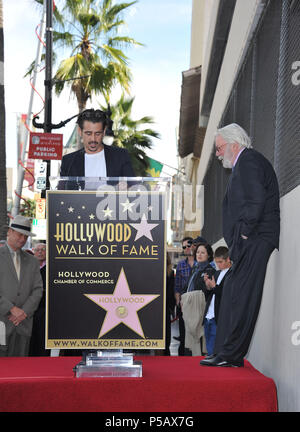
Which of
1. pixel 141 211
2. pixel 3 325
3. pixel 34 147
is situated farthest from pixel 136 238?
pixel 34 147

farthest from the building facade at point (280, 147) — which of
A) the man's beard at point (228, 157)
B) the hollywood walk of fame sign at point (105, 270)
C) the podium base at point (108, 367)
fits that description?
the podium base at point (108, 367)

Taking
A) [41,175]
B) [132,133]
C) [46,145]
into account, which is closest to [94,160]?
[46,145]

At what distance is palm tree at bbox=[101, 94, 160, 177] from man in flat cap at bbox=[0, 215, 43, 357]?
24.7m

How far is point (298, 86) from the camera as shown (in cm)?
470

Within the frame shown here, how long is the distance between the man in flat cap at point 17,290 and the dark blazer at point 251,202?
2.46 m

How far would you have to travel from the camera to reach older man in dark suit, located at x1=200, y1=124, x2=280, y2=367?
4.61 m

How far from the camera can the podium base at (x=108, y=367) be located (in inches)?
165

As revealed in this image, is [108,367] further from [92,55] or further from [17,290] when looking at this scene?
[92,55]

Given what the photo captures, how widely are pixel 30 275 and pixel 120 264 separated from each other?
2360mm

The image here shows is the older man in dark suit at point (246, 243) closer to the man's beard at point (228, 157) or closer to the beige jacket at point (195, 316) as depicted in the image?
the man's beard at point (228, 157)

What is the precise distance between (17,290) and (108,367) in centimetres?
243
